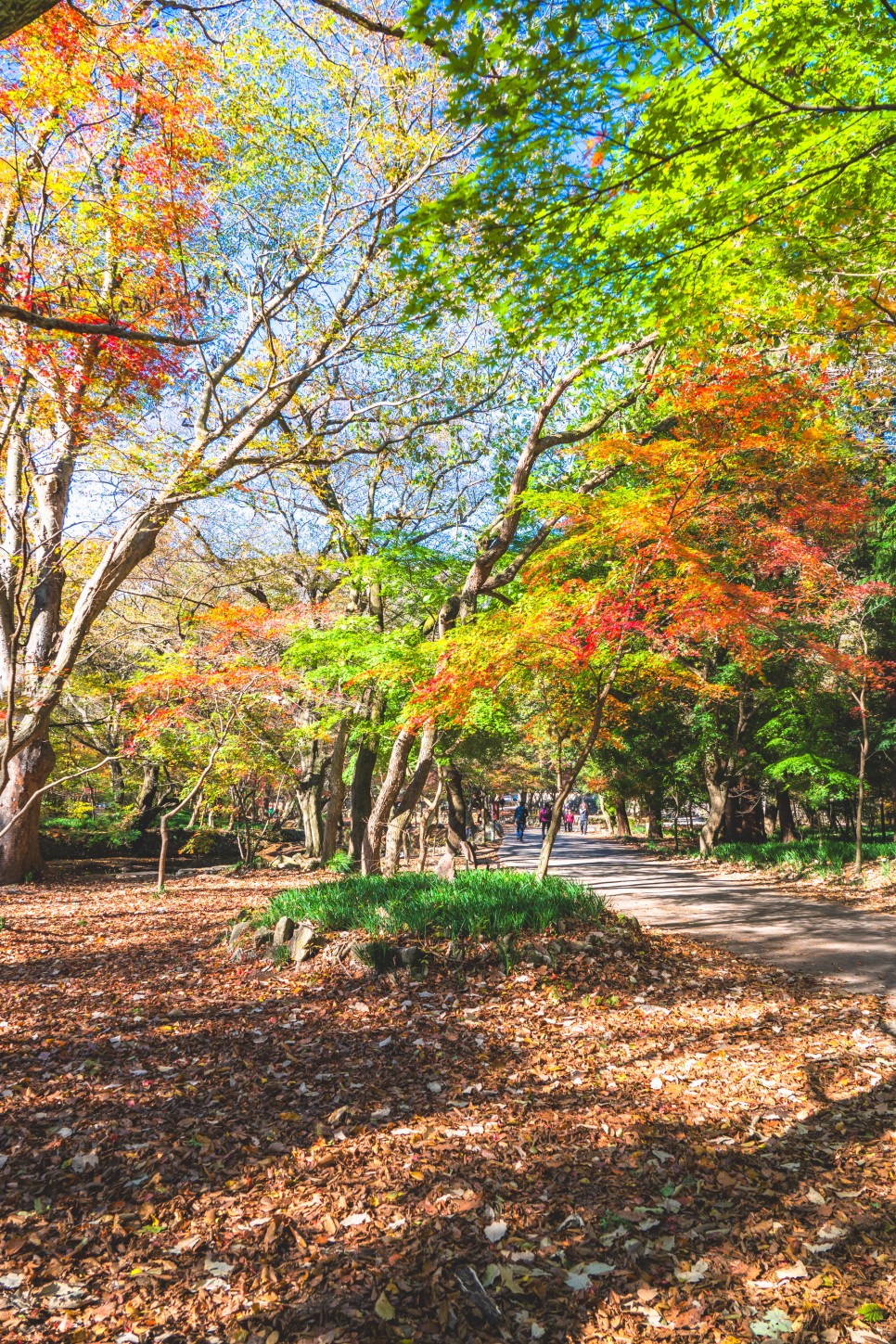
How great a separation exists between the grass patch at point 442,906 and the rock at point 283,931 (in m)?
0.15

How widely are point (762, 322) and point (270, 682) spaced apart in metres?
8.82

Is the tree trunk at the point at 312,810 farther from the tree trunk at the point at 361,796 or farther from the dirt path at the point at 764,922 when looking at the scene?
the dirt path at the point at 764,922

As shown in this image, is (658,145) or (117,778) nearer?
(658,145)

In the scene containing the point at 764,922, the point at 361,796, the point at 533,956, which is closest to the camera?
the point at 533,956

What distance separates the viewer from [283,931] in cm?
638

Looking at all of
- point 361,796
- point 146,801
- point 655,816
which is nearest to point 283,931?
point 361,796

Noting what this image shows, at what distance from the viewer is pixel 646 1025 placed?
193 inches

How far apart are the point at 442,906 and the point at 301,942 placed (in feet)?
4.62

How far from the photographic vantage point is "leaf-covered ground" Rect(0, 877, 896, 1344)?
7.50 feet

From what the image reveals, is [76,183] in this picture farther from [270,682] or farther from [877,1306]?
[877,1306]

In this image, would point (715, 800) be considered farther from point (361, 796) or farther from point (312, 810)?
point (312, 810)

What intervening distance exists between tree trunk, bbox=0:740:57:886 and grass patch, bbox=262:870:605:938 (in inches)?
236

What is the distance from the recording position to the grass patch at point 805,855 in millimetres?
12430

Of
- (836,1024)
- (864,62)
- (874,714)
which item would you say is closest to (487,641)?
(836,1024)
